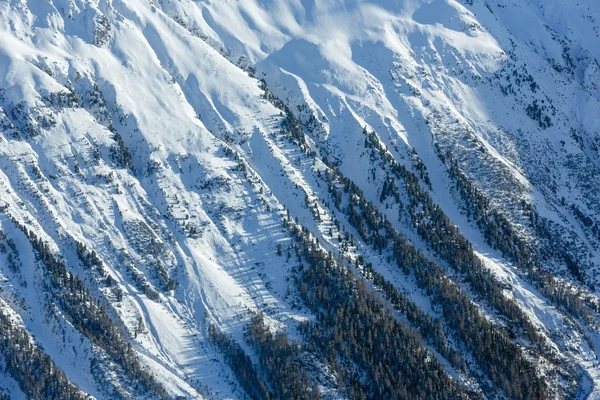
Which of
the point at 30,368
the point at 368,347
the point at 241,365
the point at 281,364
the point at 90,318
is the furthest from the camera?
the point at 368,347

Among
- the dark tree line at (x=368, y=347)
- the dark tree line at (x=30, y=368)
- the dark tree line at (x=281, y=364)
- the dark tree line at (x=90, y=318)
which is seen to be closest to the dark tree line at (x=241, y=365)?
the dark tree line at (x=281, y=364)

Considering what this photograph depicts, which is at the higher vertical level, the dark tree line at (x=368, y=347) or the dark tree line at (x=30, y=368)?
the dark tree line at (x=368, y=347)

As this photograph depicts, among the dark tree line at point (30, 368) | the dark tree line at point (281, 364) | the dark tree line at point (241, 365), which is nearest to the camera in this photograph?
the dark tree line at point (30, 368)

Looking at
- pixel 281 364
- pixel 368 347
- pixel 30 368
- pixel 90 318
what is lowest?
pixel 30 368

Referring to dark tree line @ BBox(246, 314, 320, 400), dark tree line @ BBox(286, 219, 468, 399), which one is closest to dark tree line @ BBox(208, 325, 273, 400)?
dark tree line @ BBox(246, 314, 320, 400)

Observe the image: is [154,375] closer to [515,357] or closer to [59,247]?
[59,247]

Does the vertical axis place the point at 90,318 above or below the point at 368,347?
below

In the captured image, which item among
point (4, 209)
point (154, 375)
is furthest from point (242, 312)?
point (4, 209)

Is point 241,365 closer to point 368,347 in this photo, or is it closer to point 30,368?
point 368,347

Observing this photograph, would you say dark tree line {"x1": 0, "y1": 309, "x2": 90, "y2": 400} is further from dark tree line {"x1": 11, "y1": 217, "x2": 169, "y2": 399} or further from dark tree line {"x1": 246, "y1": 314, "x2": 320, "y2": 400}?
dark tree line {"x1": 246, "y1": 314, "x2": 320, "y2": 400}

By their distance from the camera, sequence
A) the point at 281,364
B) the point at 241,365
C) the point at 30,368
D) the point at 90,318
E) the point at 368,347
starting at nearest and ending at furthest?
the point at 30,368, the point at 281,364, the point at 90,318, the point at 241,365, the point at 368,347

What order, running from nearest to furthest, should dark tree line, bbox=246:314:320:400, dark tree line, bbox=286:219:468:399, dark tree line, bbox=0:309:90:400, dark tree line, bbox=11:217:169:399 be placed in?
dark tree line, bbox=0:309:90:400 < dark tree line, bbox=11:217:169:399 < dark tree line, bbox=246:314:320:400 < dark tree line, bbox=286:219:468:399

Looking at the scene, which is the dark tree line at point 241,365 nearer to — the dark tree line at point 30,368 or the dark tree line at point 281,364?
the dark tree line at point 281,364

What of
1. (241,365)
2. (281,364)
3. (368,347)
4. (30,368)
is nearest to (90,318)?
(30,368)
